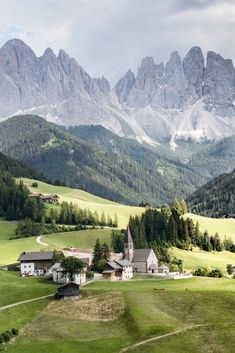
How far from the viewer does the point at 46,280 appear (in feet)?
498

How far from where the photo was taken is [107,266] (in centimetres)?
15825

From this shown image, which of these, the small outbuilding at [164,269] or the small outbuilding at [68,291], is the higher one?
the small outbuilding at [164,269]

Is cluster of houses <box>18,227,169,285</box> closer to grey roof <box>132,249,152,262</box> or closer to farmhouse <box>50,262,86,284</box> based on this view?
grey roof <box>132,249,152,262</box>

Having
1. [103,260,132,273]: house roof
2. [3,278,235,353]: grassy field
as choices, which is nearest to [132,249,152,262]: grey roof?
[103,260,132,273]: house roof

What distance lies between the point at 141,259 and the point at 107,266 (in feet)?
50.9

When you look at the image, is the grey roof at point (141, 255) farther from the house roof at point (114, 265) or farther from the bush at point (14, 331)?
the bush at point (14, 331)

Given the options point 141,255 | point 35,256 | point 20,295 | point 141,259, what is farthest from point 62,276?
point 141,255

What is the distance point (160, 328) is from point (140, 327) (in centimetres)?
365

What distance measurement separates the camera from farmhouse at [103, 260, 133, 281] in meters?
156

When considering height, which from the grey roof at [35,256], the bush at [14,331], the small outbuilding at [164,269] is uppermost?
the grey roof at [35,256]

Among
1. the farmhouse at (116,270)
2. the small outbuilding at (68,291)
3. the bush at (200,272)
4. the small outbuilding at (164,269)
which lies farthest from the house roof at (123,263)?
the small outbuilding at (68,291)

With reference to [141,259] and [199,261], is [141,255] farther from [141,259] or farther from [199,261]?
[199,261]

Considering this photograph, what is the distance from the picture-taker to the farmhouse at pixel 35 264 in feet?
550

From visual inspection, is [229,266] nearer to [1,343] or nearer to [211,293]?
[211,293]
